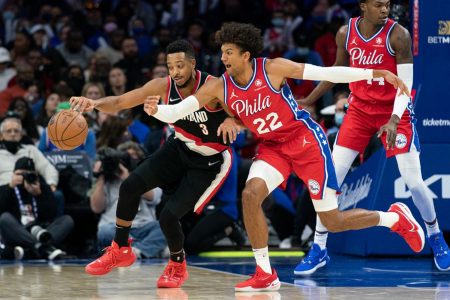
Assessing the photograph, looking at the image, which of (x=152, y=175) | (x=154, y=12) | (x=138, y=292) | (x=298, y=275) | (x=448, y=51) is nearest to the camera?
(x=138, y=292)

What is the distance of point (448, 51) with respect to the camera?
397 inches

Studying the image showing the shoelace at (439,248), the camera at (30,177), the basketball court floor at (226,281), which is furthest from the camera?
the camera at (30,177)

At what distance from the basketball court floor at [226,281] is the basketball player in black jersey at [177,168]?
210 mm

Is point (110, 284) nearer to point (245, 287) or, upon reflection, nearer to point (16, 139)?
point (245, 287)

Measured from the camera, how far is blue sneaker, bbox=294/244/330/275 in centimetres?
887

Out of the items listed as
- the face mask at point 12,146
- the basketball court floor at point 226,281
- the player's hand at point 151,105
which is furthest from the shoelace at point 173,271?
the face mask at point 12,146

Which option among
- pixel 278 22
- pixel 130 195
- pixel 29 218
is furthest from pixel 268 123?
pixel 278 22

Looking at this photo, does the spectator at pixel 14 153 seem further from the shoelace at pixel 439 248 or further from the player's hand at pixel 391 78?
the player's hand at pixel 391 78

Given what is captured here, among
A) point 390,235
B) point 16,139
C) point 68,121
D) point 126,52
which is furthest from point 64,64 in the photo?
point 68,121

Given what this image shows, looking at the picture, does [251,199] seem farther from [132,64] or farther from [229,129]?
[132,64]

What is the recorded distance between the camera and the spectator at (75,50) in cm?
1566

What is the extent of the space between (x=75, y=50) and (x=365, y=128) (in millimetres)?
7794

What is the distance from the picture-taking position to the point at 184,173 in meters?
8.26

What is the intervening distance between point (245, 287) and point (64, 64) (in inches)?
340
